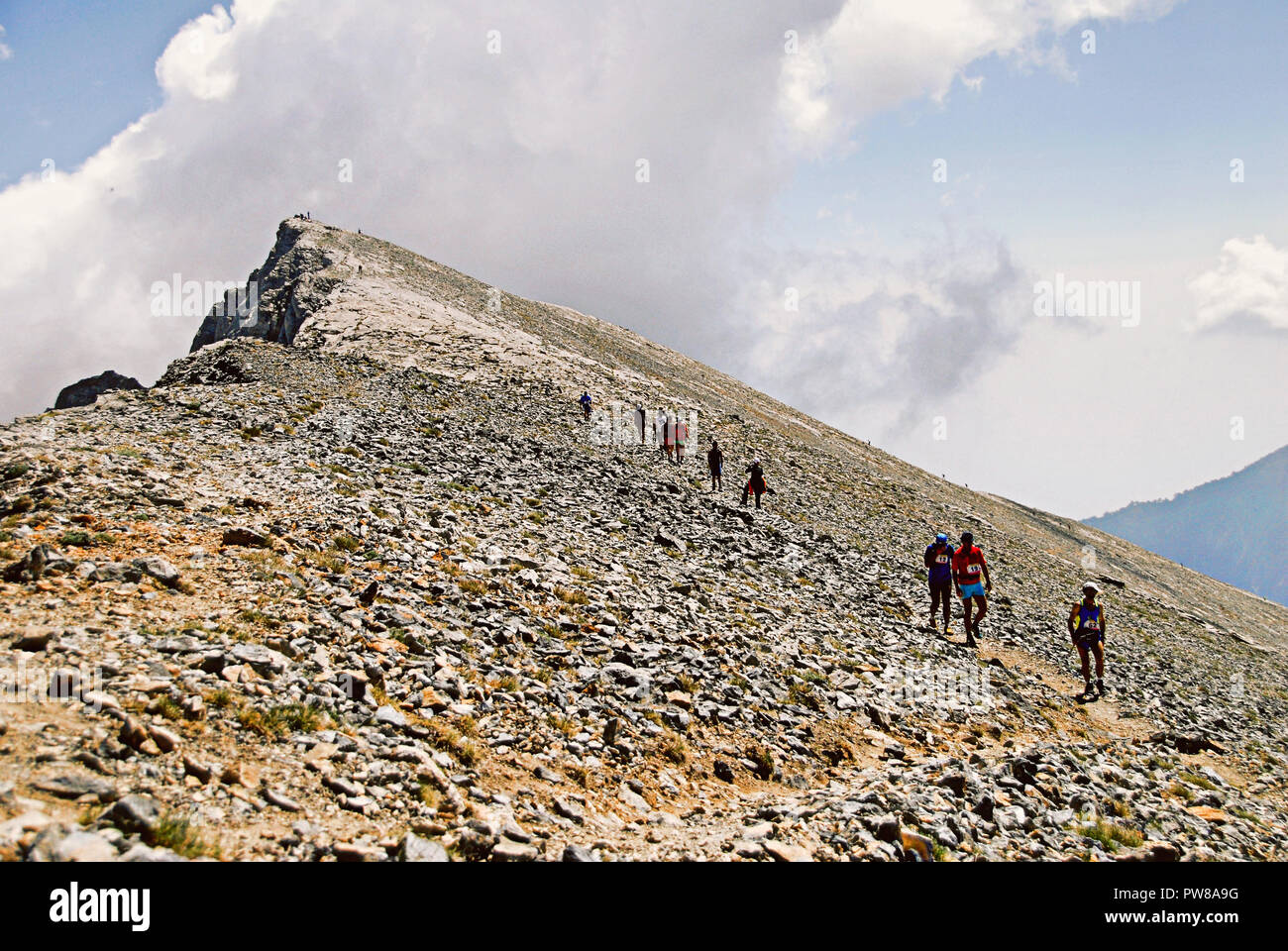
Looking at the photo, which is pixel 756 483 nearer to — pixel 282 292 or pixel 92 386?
pixel 282 292

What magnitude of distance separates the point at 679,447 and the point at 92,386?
56.8 meters

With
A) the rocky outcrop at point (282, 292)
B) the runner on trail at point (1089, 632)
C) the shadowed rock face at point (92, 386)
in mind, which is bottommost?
the runner on trail at point (1089, 632)

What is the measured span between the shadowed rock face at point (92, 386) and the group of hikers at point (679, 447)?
46748mm

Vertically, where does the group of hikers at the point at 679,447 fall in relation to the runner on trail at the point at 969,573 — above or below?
above

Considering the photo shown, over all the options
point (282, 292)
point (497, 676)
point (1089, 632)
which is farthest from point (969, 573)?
point (282, 292)

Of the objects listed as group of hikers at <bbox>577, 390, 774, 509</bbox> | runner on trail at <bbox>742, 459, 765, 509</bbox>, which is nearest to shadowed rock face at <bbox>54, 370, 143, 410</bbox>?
group of hikers at <bbox>577, 390, 774, 509</bbox>

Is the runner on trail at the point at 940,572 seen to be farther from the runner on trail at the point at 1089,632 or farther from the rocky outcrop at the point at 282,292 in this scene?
the rocky outcrop at the point at 282,292

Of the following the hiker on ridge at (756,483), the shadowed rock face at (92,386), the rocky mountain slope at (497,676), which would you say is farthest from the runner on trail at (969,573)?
the shadowed rock face at (92,386)

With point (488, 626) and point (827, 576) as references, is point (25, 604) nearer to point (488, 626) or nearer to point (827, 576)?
point (488, 626)

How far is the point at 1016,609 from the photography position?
26.5 meters

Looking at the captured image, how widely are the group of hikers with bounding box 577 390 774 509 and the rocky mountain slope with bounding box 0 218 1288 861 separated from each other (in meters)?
1.25

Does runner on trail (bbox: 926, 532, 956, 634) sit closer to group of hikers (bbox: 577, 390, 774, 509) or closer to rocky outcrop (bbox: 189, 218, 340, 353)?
group of hikers (bbox: 577, 390, 774, 509)

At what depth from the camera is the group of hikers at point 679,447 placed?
29141mm
